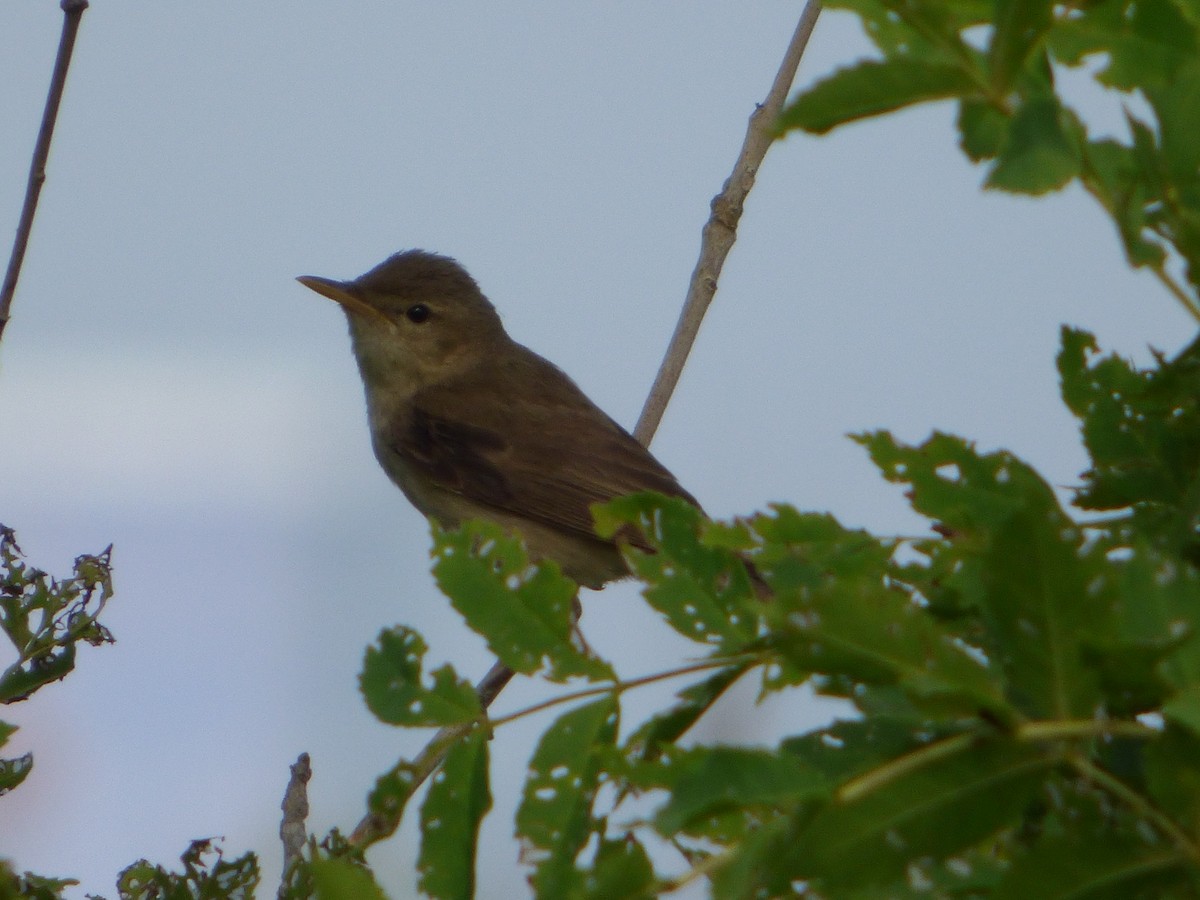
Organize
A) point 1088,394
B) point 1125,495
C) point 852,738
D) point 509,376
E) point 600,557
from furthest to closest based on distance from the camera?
point 509,376 → point 600,557 → point 1088,394 → point 1125,495 → point 852,738

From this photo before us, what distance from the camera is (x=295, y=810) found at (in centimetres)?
216

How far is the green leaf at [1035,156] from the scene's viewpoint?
921 millimetres

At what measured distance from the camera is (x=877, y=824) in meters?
0.83

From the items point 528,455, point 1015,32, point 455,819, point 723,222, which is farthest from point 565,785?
point 528,455

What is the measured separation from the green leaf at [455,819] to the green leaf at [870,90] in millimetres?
592

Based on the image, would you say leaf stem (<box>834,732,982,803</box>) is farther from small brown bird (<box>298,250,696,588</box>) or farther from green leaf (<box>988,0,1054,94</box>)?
small brown bird (<box>298,250,696,588</box>)

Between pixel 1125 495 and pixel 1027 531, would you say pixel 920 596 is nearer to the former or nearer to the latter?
pixel 1125 495

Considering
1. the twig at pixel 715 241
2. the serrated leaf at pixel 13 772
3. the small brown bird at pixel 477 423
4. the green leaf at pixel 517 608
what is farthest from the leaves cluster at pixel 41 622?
the small brown bird at pixel 477 423

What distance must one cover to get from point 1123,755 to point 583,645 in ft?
1.67

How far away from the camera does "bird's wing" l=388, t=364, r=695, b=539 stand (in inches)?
234

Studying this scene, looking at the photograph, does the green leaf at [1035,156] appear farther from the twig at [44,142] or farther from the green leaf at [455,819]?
the twig at [44,142]

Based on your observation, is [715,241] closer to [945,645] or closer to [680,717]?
[680,717]

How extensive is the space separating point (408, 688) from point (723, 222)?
137 inches

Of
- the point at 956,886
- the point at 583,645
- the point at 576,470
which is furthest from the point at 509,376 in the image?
the point at 956,886
